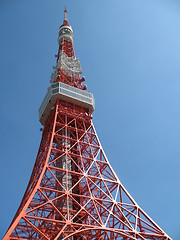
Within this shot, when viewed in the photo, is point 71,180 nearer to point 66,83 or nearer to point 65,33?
point 66,83

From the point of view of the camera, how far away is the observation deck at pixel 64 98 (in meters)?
21.3

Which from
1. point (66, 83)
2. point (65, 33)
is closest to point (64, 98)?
point (66, 83)

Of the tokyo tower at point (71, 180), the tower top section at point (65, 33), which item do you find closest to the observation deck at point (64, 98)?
the tokyo tower at point (71, 180)

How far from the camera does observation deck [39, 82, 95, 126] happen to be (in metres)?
21.3

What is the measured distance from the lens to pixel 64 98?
21.5 meters

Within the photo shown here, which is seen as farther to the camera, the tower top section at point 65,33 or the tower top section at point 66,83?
the tower top section at point 65,33

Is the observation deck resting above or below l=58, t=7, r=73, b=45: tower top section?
below

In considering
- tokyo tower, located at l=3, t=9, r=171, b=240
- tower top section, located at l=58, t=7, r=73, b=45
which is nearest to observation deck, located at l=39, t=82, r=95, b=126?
tokyo tower, located at l=3, t=9, r=171, b=240

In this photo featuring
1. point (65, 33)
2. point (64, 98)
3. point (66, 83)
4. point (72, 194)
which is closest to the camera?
point (72, 194)

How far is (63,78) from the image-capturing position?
24.2 meters

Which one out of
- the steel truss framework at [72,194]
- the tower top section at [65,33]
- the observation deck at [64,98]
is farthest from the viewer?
the tower top section at [65,33]

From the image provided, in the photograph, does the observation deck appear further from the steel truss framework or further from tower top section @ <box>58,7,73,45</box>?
tower top section @ <box>58,7,73,45</box>

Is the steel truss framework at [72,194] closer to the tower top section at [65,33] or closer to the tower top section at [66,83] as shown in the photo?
Answer: the tower top section at [66,83]

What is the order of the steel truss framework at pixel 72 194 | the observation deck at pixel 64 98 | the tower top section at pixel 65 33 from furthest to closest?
the tower top section at pixel 65 33
the observation deck at pixel 64 98
the steel truss framework at pixel 72 194
